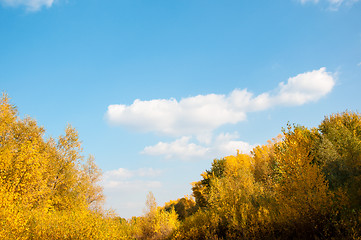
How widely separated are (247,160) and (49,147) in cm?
4877

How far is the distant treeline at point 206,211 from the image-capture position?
508 inches

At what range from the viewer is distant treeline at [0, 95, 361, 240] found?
12906 mm

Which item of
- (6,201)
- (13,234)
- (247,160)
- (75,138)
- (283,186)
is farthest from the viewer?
(247,160)

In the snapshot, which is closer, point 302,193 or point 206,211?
point 302,193

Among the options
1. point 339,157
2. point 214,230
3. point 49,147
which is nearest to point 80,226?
point 214,230

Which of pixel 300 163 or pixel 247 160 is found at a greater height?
pixel 247 160

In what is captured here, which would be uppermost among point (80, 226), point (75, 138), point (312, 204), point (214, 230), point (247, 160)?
point (75, 138)

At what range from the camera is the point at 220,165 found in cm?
4975

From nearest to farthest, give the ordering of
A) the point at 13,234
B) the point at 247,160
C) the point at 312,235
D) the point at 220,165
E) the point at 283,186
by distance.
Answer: the point at 13,234
the point at 312,235
the point at 283,186
the point at 220,165
the point at 247,160

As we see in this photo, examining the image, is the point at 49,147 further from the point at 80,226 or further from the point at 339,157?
the point at 339,157

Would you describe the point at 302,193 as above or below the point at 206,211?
above

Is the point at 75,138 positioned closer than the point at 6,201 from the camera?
No

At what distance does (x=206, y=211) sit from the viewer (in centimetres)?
2281

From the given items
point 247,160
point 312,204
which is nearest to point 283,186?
point 312,204
